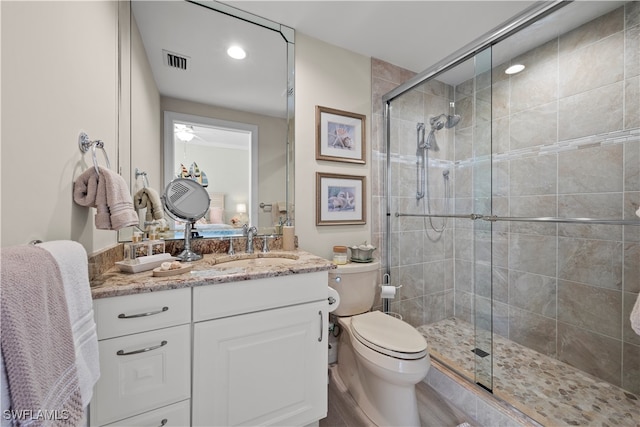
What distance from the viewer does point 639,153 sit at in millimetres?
1412

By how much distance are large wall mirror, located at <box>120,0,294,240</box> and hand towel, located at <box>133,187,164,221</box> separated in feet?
0.19

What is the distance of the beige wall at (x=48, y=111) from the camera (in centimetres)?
62

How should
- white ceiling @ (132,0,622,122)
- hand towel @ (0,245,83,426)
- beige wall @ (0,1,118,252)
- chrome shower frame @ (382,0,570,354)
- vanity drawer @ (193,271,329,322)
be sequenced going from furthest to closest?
1. white ceiling @ (132,0,622,122)
2. chrome shower frame @ (382,0,570,354)
3. vanity drawer @ (193,271,329,322)
4. beige wall @ (0,1,118,252)
5. hand towel @ (0,245,83,426)

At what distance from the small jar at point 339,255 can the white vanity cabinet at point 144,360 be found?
986 mm

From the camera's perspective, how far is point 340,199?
1915 millimetres

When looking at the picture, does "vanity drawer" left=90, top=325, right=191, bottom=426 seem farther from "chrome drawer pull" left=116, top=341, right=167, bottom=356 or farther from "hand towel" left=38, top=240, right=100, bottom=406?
"hand towel" left=38, top=240, right=100, bottom=406

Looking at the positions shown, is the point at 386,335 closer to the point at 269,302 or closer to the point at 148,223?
the point at 269,302

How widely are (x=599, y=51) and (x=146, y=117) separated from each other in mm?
2709

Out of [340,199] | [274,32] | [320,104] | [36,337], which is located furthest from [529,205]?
[36,337]

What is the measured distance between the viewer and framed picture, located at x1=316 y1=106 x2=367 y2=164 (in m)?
1.84

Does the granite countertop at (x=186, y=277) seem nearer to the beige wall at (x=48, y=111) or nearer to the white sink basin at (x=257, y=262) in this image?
the white sink basin at (x=257, y=262)

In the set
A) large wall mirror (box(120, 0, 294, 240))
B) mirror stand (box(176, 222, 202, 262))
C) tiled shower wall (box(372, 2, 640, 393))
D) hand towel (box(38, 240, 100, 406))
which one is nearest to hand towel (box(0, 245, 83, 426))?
hand towel (box(38, 240, 100, 406))

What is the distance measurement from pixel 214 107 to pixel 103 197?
915 millimetres

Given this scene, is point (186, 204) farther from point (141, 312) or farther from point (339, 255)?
point (339, 255)
